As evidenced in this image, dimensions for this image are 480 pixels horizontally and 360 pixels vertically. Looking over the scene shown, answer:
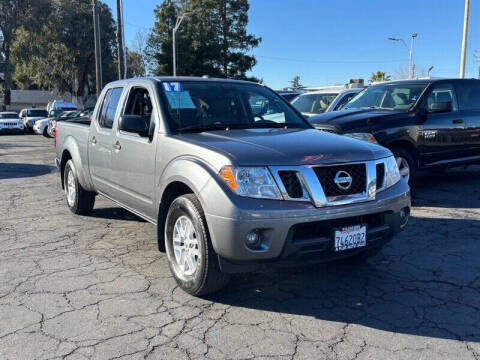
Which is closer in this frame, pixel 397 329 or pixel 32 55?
pixel 397 329

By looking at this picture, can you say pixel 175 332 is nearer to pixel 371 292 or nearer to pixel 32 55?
pixel 371 292

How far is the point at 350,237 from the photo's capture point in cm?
356

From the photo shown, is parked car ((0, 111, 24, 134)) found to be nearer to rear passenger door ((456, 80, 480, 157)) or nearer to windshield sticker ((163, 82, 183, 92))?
rear passenger door ((456, 80, 480, 157))

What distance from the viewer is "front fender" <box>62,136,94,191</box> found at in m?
6.03

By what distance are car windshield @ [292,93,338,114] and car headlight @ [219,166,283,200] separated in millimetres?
8540

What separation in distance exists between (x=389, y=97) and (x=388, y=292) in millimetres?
5234

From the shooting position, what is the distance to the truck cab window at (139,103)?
4.98 m

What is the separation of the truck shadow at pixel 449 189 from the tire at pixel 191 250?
174 inches

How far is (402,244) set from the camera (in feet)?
17.2

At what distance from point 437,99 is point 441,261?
13.8ft

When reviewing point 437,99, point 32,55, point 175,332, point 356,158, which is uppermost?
point 32,55

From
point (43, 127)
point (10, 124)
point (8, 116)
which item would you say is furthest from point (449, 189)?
point (8, 116)

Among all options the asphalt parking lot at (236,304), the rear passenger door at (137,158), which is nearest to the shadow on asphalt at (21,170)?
the asphalt parking lot at (236,304)

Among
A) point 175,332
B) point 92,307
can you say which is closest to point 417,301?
point 175,332
